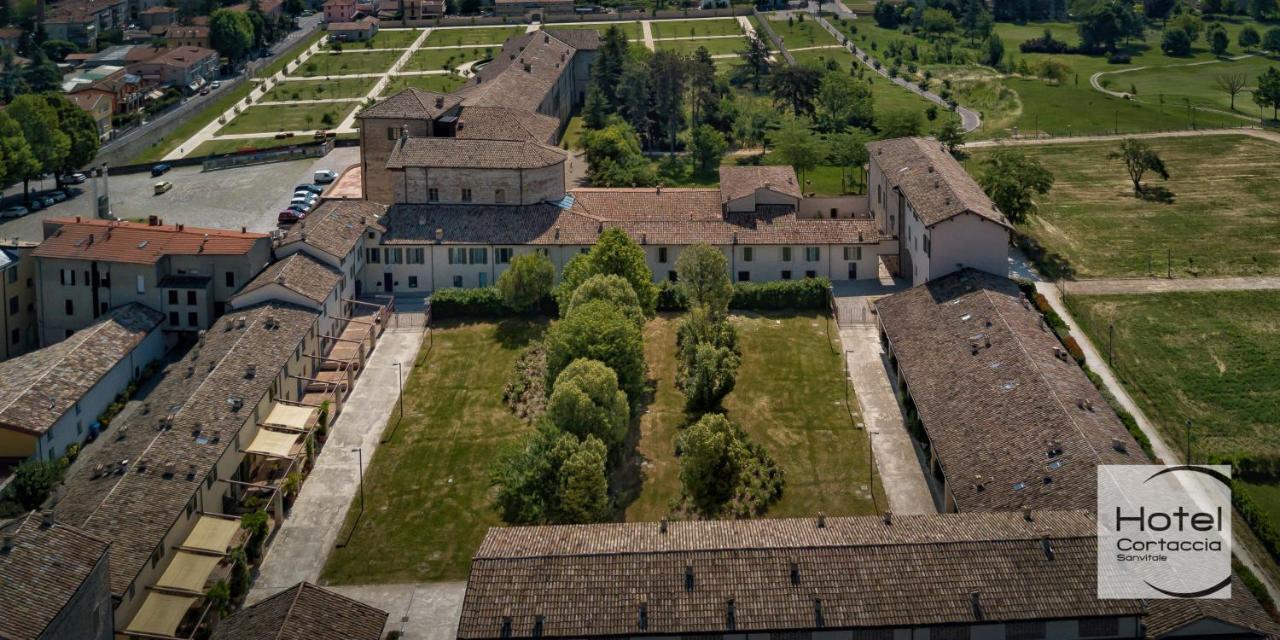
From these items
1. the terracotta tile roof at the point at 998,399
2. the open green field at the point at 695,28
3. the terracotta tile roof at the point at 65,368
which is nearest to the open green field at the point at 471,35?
the open green field at the point at 695,28

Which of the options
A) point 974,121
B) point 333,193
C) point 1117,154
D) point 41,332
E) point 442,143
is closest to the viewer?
point 41,332

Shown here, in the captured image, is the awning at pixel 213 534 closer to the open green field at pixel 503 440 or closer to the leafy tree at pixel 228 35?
the open green field at pixel 503 440

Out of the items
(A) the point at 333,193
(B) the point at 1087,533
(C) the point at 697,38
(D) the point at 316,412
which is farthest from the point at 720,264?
(C) the point at 697,38

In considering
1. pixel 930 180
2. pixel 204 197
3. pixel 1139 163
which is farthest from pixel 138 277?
pixel 1139 163

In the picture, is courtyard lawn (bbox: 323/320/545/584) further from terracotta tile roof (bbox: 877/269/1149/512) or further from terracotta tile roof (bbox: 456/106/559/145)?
terracotta tile roof (bbox: 877/269/1149/512)

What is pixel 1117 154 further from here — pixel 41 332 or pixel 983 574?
pixel 41 332

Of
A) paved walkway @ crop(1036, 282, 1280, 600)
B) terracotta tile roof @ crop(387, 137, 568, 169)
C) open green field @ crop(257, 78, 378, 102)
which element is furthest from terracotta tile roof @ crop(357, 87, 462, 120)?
open green field @ crop(257, 78, 378, 102)
